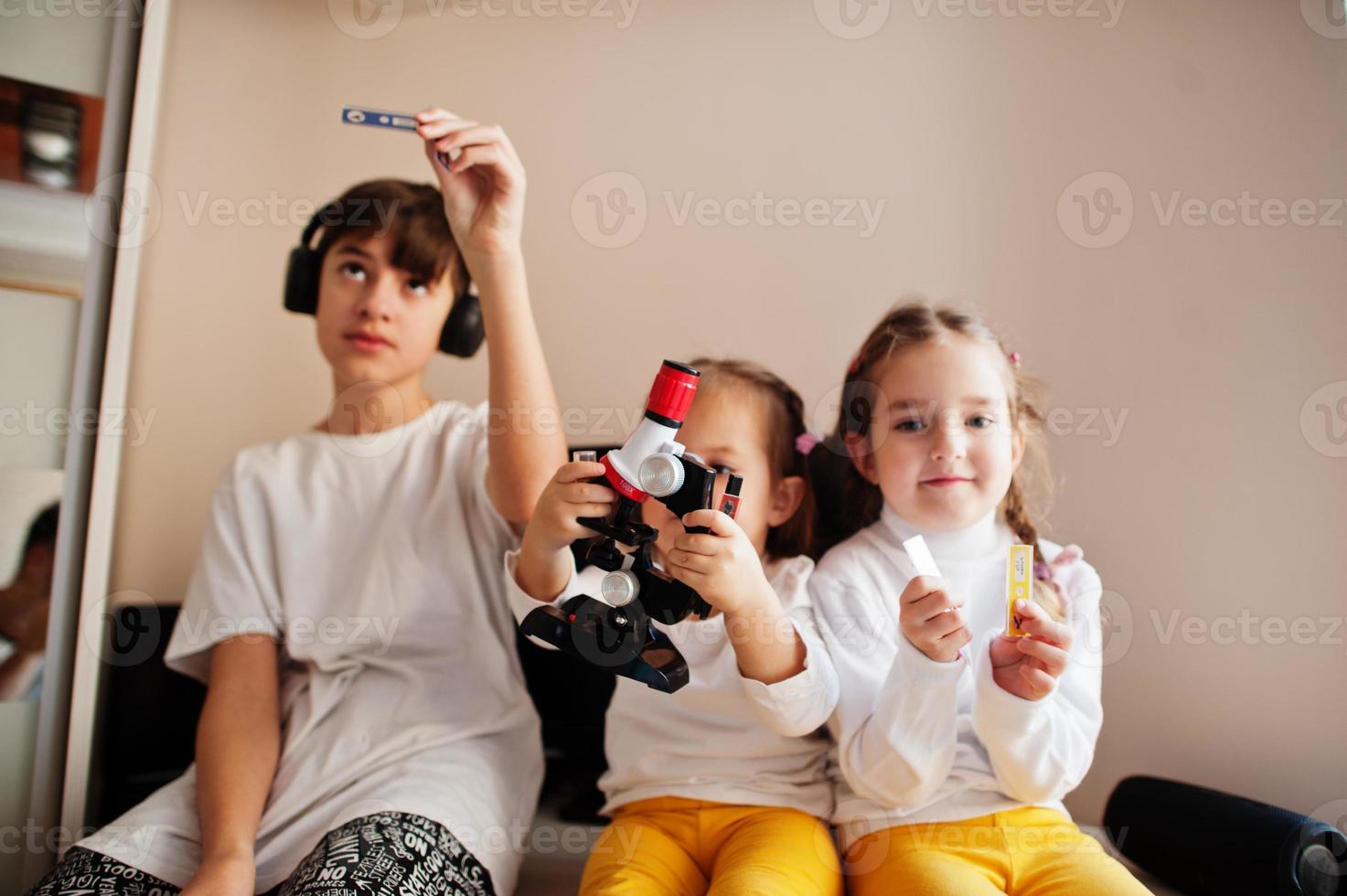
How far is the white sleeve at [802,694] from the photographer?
90 centimetres

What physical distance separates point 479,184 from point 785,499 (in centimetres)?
53

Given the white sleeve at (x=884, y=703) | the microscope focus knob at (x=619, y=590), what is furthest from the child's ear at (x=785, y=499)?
the microscope focus knob at (x=619, y=590)

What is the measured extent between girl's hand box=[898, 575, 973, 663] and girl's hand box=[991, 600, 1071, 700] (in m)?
0.06

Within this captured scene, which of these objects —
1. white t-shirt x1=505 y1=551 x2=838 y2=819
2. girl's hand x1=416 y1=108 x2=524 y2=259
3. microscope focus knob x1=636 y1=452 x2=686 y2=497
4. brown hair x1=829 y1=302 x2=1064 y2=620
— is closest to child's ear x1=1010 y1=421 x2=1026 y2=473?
brown hair x1=829 y1=302 x2=1064 y2=620

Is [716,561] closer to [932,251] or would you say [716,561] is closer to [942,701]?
[942,701]

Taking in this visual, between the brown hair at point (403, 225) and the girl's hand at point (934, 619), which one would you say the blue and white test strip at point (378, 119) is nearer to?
the brown hair at point (403, 225)

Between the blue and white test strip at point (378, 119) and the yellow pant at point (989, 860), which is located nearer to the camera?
the yellow pant at point (989, 860)

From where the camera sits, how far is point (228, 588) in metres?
1.15

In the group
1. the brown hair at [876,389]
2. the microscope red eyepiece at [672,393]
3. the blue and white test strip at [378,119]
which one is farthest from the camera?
the brown hair at [876,389]

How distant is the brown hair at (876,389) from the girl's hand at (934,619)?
0.20 meters

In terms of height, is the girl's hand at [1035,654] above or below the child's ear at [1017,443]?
below

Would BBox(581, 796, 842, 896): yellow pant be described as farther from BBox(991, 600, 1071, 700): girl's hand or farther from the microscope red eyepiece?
the microscope red eyepiece

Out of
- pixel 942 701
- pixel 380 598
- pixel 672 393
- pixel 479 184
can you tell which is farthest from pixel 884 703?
pixel 479 184

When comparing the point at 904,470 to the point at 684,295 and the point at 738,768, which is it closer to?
the point at 738,768
